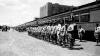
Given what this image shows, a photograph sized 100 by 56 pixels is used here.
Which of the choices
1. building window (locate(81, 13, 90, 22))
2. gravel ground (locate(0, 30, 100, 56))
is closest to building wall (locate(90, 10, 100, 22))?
building window (locate(81, 13, 90, 22))

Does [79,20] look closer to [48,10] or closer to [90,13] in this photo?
[90,13]

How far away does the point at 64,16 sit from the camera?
59.2ft

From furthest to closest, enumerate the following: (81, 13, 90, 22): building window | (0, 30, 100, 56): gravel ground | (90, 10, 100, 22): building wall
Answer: (81, 13, 90, 22): building window → (90, 10, 100, 22): building wall → (0, 30, 100, 56): gravel ground

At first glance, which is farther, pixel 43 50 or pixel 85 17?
pixel 85 17

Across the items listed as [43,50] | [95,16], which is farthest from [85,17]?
[43,50]

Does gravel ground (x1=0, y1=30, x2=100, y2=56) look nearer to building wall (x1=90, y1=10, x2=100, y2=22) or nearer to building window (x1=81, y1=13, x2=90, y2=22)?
building wall (x1=90, y1=10, x2=100, y2=22)

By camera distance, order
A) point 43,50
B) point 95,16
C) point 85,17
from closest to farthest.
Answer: point 43,50 → point 95,16 → point 85,17

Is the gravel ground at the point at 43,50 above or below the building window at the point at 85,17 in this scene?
below

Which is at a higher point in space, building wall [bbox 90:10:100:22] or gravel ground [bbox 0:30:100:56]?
building wall [bbox 90:10:100:22]

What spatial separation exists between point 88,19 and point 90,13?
79 cm

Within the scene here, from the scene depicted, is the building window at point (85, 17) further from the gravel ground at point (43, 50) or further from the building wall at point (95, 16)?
the gravel ground at point (43, 50)

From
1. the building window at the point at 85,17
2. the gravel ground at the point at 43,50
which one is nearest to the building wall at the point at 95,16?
the building window at the point at 85,17

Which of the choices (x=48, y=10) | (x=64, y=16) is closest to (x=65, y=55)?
(x=64, y=16)

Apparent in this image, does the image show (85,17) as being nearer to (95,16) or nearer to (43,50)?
(95,16)
